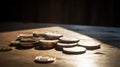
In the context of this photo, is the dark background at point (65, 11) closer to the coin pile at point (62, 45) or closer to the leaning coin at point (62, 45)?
the coin pile at point (62, 45)

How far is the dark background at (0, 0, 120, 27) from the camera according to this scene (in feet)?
→ 15.0

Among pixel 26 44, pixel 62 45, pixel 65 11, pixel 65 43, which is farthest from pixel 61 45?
pixel 65 11

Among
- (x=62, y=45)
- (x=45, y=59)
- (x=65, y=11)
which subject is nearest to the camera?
(x=45, y=59)

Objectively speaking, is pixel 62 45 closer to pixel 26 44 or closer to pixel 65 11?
pixel 26 44

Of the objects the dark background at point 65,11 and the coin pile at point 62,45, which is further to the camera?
the dark background at point 65,11

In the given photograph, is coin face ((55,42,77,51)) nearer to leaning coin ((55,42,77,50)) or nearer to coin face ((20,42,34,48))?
leaning coin ((55,42,77,50))

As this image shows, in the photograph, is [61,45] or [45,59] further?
[61,45]

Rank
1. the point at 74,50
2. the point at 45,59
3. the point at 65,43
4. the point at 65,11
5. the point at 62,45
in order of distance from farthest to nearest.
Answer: the point at 65,11 → the point at 65,43 → the point at 62,45 → the point at 74,50 → the point at 45,59

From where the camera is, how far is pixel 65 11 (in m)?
4.85

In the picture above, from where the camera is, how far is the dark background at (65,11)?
4574 millimetres

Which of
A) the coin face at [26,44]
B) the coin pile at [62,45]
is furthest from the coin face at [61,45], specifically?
the coin face at [26,44]

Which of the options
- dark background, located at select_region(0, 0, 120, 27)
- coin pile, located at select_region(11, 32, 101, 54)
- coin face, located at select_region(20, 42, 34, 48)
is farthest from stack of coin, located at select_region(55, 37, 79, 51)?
dark background, located at select_region(0, 0, 120, 27)

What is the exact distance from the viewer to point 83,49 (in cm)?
194

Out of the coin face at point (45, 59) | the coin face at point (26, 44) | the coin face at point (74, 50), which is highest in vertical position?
the coin face at point (26, 44)
